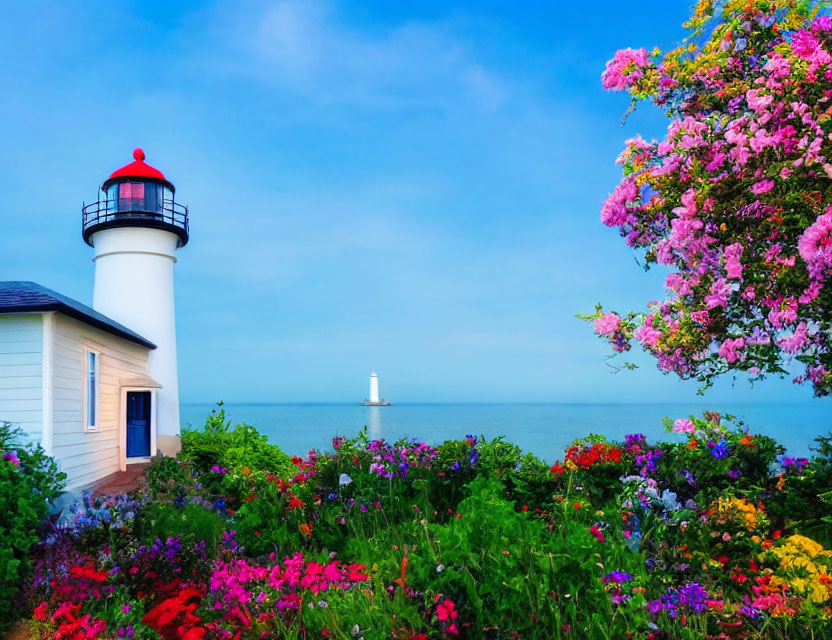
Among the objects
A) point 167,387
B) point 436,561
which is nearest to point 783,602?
point 436,561

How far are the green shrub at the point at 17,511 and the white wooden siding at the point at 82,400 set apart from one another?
4.75 meters

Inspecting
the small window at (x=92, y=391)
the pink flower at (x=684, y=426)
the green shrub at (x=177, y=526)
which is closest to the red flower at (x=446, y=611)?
the green shrub at (x=177, y=526)

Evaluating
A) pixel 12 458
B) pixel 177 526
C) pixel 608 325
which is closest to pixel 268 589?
pixel 177 526

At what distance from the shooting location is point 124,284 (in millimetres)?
18484

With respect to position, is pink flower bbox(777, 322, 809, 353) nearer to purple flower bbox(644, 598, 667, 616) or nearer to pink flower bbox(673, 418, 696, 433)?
pink flower bbox(673, 418, 696, 433)

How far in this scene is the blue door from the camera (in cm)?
1802

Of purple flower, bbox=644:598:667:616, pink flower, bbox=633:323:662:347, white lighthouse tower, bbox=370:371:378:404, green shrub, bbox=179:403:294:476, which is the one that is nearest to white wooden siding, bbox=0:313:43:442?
green shrub, bbox=179:403:294:476

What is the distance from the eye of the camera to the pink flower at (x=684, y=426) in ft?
27.1

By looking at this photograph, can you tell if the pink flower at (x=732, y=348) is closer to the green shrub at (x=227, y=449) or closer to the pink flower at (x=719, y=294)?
the pink flower at (x=719, y=294)

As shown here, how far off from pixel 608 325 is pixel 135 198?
1519 centimetres

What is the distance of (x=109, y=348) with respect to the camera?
15.7 metres

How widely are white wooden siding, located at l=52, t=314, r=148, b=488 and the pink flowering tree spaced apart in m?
10.3

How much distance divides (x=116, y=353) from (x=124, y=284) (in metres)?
2.98

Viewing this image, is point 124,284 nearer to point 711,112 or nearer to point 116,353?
point 116,353
